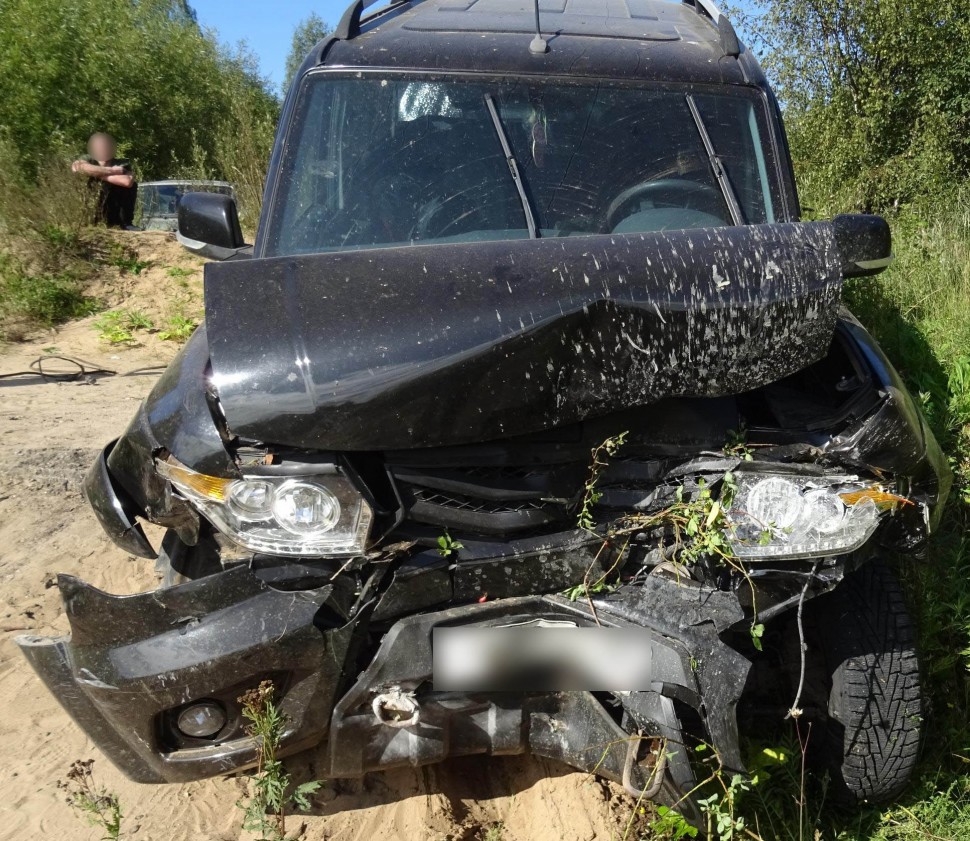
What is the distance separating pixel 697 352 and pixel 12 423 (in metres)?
4.71

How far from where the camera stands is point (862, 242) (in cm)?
284

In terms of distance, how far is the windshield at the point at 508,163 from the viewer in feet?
9.93

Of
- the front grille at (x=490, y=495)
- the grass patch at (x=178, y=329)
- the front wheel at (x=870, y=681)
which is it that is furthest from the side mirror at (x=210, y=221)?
the grass patch at (x=178, y=329)

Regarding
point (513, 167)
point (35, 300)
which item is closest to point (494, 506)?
point (513, 167)

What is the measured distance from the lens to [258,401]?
6.29 ft

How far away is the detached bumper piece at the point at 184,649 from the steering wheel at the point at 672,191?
190 centimetres

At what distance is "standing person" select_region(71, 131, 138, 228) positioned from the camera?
9516 mm

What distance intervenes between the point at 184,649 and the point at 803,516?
1517 mm

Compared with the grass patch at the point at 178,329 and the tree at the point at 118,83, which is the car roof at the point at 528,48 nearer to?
the grass patch at the point at 178,329

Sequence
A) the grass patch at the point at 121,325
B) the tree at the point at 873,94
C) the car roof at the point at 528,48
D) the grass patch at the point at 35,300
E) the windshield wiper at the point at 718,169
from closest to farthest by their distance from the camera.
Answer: the windshield wiper at the point at 718,169 → the car roof at the point at 528,48 → the grass patch at the point at 121,325 → the grass patch at the point at 35,300 → the tree at the point at 873,94

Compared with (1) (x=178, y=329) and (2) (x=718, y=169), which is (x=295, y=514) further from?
(1) (x=178, y=329)

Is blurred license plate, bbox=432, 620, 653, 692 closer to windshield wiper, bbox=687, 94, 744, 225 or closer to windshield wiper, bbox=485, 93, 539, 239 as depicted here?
windshield wiper, bbox=485, 93, 539, 239

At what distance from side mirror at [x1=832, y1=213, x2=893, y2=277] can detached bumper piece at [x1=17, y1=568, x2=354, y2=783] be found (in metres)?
1.96

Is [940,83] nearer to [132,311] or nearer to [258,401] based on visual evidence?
[132,311]
